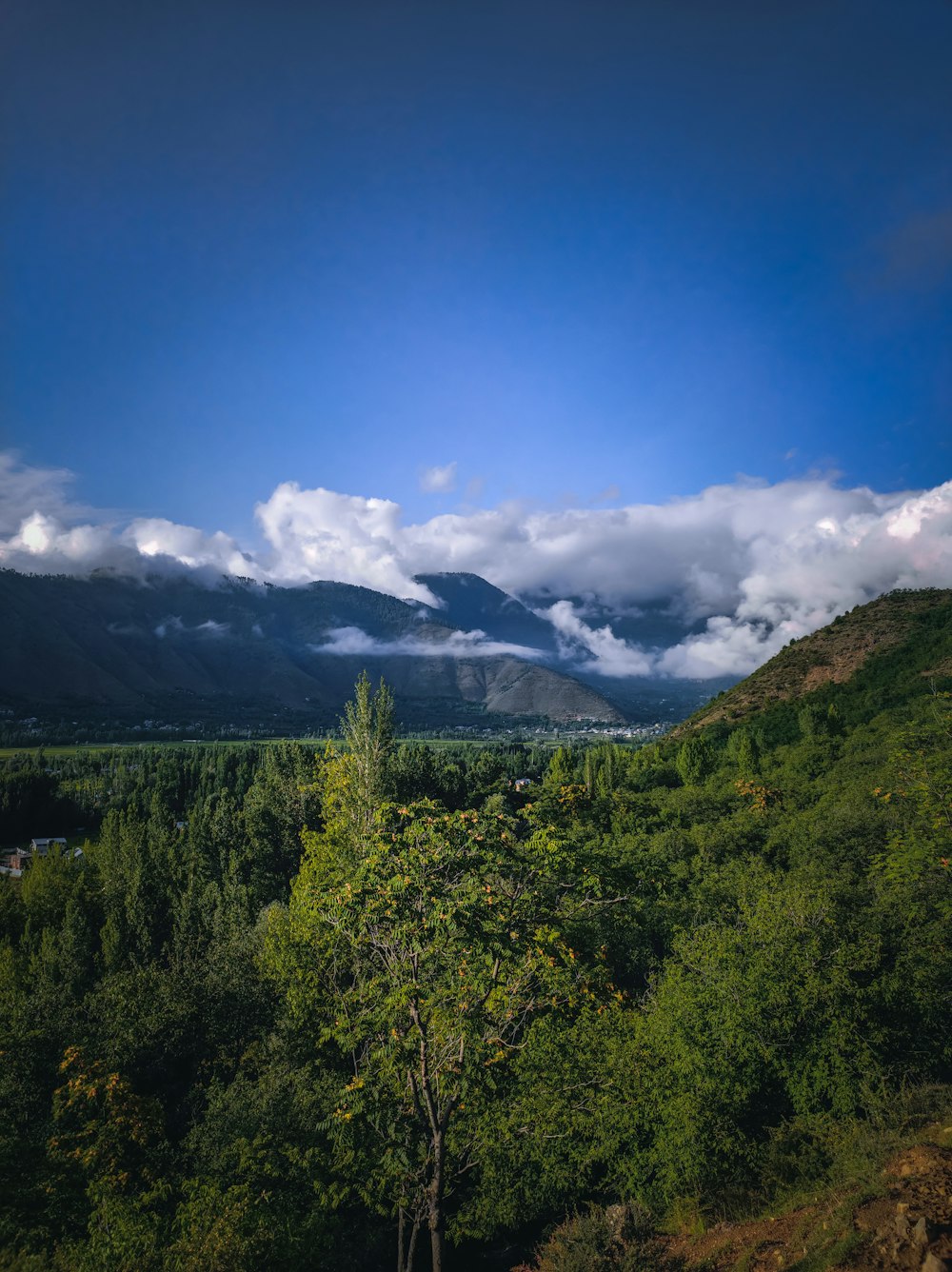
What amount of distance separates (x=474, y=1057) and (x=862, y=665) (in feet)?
306

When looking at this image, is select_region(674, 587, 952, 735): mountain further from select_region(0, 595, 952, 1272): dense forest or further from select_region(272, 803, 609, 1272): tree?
select_region(272, 803, 609, 1272): tree

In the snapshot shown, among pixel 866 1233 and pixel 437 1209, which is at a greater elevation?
pixel 866 1233

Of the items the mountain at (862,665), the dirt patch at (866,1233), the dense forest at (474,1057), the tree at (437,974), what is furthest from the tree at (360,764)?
the mountain at (862,665)

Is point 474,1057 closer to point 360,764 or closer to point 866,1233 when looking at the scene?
point 866,1233

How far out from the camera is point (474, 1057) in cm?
1406

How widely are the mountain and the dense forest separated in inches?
2023

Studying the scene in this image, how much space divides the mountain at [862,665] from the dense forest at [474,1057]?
51.4 metres

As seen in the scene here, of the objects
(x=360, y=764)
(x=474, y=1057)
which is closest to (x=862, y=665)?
(x=360, y=764)

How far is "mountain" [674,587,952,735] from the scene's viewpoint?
7594 centimetres

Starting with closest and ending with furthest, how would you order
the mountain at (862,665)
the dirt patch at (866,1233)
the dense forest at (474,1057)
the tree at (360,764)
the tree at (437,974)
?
the dirt patch at (866,1233), the tree at (437,974), the dense forest at (474,1057), the tree at (360,764), the mountain at (862,665)

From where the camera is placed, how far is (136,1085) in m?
21.8

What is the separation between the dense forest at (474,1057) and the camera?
14141mm

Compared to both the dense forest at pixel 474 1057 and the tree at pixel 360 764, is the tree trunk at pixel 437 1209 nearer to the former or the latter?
the dense forest at pixel 474 1057

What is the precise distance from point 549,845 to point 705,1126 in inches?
447
